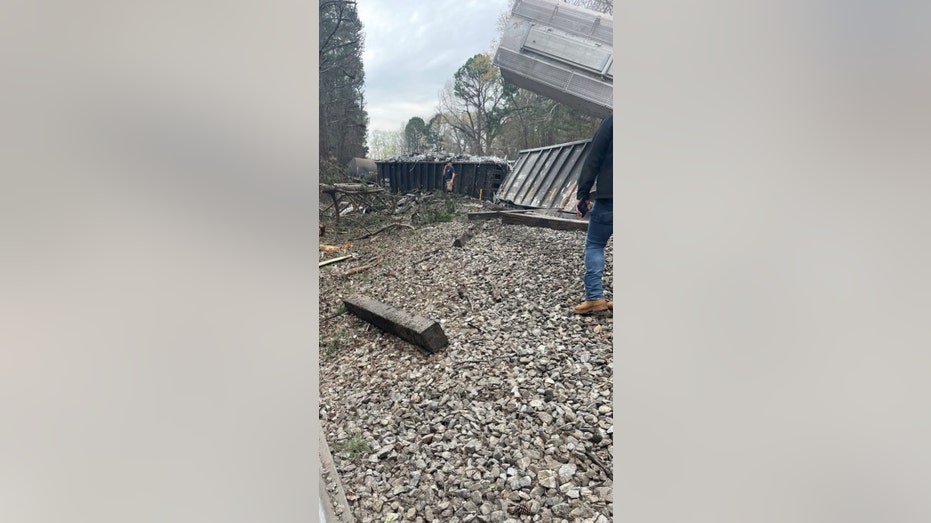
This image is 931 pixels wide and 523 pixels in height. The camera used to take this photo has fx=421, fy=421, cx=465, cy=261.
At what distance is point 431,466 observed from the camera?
106 centimetres

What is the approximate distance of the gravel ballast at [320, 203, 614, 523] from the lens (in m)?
0.94

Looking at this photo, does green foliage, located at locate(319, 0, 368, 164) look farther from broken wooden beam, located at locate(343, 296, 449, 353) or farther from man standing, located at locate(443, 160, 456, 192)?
broken wooden beam, located at locate(343, 296, 449, 353)

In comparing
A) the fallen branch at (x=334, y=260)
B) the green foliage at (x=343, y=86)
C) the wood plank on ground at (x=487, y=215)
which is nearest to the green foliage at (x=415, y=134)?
the green foliage at (x=343, y=86)

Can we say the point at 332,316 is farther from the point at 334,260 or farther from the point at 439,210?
the point at 439,210

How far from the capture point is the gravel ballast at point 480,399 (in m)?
0.94

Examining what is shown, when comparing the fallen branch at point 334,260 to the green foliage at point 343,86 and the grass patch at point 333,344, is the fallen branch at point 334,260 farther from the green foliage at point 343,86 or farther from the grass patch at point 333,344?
the grass patch at point 333,344

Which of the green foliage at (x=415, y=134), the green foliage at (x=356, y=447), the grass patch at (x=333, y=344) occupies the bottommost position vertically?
the green foliage at (x=356, y=447)

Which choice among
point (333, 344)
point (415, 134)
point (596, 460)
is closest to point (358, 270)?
point (333, 344)

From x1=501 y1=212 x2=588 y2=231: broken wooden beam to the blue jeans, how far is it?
34.7 inches

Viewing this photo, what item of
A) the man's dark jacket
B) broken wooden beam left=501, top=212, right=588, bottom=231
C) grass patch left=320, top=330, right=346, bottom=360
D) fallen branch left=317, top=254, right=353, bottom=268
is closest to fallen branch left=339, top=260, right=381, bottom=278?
fallen branch left=317, top=254, right=353, bottom=268

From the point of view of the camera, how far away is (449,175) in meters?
3.58

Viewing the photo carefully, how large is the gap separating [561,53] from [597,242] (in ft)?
4.44
